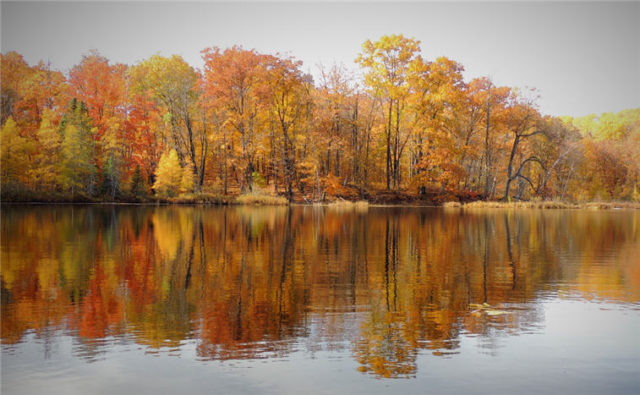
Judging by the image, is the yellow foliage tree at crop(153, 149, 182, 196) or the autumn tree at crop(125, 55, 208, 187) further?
the autumn tree at crop(125, 55, 208, 187)

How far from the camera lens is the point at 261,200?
2019 inches

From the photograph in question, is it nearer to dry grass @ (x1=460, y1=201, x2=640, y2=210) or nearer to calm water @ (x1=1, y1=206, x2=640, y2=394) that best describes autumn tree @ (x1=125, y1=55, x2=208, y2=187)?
dry grass @ (x1=460, y1=201, x2=640, y2=210)

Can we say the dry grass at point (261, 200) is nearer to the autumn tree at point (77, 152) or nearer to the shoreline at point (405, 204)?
the shoreline at point (405, 204)

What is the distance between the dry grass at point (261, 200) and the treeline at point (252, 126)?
2169 mm

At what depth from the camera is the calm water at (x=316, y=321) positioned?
5.72 meters

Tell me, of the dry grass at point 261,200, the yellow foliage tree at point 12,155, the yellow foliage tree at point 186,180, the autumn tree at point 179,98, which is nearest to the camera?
the yellow foliage tree at point 12,155

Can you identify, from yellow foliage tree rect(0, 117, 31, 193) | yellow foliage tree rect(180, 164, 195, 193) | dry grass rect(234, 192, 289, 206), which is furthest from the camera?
yellow foliage tree rect(180, 164, 195, 193)

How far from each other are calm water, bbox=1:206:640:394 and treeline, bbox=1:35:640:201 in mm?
37729

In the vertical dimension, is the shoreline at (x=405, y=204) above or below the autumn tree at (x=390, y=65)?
below

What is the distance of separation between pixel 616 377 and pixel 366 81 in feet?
167

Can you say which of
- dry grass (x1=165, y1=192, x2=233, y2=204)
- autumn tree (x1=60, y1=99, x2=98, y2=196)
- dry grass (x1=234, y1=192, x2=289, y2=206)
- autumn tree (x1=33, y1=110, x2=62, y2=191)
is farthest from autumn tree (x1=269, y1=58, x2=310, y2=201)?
autumn tree (x1=33, y1=110, x2=62, y2=191)

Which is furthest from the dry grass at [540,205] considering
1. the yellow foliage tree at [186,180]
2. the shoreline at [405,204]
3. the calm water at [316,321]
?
the calm water at [316,321]

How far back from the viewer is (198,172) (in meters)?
57.7

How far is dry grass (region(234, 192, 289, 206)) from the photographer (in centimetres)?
5109
